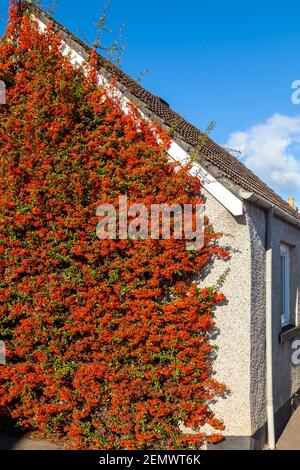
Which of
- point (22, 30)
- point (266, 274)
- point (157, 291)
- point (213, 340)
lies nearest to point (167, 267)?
point (157, 291)

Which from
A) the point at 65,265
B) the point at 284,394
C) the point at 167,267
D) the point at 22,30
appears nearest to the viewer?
the point at 167,267

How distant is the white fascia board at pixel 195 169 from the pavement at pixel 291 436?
331 cm

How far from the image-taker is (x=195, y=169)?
6137 millimetres

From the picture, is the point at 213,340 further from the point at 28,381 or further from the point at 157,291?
the point at 28,381

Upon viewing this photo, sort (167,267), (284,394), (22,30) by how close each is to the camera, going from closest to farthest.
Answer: (167,267)
(22,30)
(284,394)

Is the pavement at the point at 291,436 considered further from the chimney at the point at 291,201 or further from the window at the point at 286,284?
the chimney at the point at 291,201

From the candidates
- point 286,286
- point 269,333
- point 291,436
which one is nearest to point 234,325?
point 269,333

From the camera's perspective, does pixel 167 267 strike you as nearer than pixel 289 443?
Yes

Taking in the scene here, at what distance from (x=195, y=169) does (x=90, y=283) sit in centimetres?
203

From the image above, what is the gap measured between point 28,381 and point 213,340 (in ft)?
8.48

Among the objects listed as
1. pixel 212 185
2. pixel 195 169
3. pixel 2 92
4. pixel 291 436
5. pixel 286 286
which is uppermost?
pixel 2 92

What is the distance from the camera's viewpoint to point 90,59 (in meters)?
6.58

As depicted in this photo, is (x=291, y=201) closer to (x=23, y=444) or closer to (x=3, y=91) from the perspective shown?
(x=3, y=91)

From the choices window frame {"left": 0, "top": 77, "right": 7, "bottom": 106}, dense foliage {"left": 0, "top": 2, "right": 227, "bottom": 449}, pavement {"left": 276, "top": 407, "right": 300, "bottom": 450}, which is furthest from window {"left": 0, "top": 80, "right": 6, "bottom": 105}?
pavement {"left": 276, "top": 407, "right": 300, "bottom": 450}
